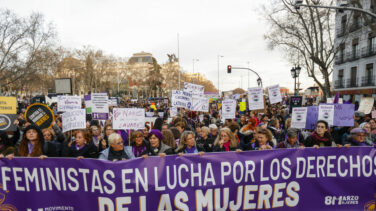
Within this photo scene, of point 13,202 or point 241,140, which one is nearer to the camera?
point 13,202

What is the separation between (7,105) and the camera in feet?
16.5

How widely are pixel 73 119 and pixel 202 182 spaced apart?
319cm

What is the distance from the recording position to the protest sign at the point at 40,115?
17.3ft

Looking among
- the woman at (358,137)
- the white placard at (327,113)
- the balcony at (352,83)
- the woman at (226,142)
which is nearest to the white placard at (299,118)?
the white placard at (327,113)

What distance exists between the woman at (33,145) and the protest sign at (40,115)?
5.00 ft

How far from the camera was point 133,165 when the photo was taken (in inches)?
129

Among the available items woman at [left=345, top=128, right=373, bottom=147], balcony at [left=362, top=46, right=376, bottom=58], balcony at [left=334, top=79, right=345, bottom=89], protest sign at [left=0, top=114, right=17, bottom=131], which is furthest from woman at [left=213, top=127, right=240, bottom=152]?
balcony at [left=334, top=79, right=345, bottom=89]

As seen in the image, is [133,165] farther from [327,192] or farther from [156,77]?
[156,77]

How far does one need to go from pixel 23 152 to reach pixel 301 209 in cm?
419

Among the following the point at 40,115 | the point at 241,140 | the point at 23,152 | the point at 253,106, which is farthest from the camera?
the point at 253,106

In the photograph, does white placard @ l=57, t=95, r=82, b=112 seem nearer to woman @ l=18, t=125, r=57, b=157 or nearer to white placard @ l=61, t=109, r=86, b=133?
white placard @ l=61, t=109, r=86, b=133

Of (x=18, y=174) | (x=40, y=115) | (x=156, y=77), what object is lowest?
(x=18, y=174)

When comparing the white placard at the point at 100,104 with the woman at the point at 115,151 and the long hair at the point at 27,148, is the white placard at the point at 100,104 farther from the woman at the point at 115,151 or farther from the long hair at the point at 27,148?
the woman at the point at 115,151

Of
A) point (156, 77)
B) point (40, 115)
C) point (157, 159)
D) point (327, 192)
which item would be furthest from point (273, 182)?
point (156, 77)
